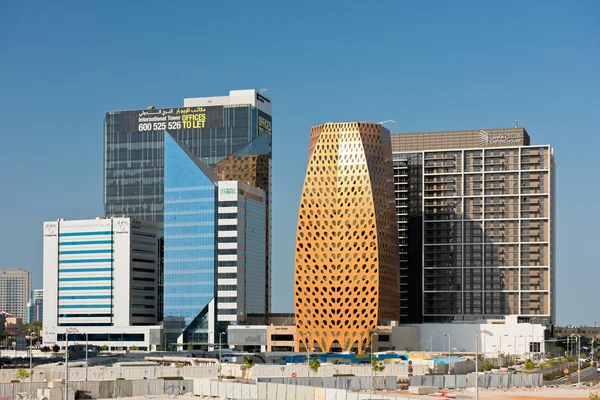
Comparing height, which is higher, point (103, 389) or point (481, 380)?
point (103, 389)

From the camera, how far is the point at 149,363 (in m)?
193

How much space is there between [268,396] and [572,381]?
6543 centimetres

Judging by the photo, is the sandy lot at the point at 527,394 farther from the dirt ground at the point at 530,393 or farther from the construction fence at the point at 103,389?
the construction fence at the point at 103,389

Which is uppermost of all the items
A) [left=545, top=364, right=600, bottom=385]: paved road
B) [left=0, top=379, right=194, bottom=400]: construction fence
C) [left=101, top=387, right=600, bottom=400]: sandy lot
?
[left=0, top=379, right=194, bottom=400]: construction fence

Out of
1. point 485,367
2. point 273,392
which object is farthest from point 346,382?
point 485,367

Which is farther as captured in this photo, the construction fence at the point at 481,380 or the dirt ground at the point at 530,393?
the construction fence at the point at 481,380

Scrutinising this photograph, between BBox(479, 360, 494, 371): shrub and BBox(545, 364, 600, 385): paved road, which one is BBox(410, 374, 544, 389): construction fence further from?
BBox(479, 360, 494, 371): shrub

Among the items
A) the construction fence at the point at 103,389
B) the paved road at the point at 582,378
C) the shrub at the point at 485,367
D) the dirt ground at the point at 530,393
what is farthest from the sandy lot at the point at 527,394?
the shrub at the point at 485,367

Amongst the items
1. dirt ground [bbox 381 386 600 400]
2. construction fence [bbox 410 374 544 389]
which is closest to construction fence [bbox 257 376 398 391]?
construction fence [bbox 410 374 544 389]

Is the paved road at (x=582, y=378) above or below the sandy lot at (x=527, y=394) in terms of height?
below

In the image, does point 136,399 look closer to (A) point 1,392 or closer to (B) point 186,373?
(A) point 1,392

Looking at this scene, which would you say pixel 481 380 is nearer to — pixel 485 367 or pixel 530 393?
pixel 530 393

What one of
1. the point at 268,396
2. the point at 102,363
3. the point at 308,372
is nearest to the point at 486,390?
the point at 308,372

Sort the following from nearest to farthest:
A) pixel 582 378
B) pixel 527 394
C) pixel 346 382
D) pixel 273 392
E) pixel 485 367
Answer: pixel 273 392 → pixel 527 394 → pixel 346 382 → pixel 582 378 → pixel 485 367
